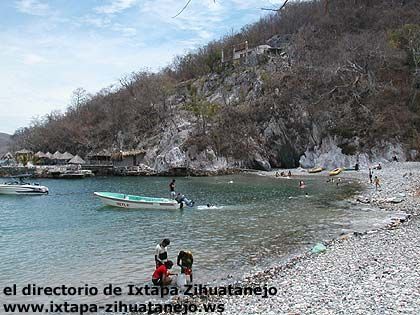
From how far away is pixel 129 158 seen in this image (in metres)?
95.0

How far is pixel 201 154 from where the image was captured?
8269 centimetres

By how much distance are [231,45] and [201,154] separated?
6829 centimetres

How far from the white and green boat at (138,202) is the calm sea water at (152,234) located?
1024mm

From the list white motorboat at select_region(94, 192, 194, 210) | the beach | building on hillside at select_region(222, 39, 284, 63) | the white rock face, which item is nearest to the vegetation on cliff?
the white rock face

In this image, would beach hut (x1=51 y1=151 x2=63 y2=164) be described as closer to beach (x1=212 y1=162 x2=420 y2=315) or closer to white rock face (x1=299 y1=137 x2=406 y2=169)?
white rock face (x1=299 y1=137 x2=406 y2=169)

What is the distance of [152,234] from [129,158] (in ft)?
237

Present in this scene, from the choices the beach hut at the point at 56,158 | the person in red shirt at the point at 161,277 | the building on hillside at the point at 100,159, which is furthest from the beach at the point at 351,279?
the beach hut at the point at 56,158

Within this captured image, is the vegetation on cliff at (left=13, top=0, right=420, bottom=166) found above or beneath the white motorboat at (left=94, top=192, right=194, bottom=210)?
above

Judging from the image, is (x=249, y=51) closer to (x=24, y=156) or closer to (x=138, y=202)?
(x=24, y=156)

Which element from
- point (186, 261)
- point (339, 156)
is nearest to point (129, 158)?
point (339, 156)

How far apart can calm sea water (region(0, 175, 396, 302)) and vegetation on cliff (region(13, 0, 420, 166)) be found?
130 feet

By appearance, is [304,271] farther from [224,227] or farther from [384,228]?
[224,227]

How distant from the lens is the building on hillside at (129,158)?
9433cm

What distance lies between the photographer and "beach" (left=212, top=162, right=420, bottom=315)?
9.97 metres
